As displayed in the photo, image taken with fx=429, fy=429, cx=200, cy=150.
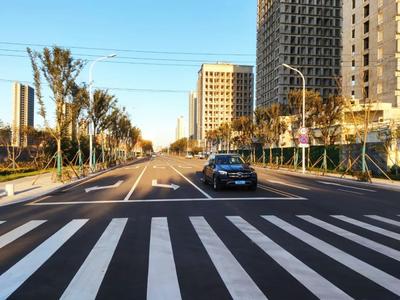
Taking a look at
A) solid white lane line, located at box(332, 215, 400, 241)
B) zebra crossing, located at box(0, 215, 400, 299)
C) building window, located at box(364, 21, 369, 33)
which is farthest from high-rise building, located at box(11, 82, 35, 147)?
solid white lane line, located at box(332, 215, 400, 241)

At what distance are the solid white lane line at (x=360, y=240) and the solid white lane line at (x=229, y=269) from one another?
255 cm

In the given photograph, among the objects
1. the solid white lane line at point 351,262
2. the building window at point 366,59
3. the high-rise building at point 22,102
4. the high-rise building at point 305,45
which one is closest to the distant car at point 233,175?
the solid white lane line at point 351,262

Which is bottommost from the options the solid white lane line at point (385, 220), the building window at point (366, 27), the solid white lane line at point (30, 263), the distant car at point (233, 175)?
the solid white lane line at point (30, 263)

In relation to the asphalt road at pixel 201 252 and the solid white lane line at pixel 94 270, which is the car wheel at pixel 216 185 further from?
the solid white lane line at pixel 94 270

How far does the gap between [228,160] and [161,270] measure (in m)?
14.7

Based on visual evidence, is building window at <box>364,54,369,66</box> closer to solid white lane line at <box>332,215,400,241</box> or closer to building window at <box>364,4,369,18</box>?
building window at <box>364,4,369,18</box>

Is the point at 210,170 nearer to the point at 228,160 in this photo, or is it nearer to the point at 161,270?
the point at 228,160

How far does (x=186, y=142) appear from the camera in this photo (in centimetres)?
17062

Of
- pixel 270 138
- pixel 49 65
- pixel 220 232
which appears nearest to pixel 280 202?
pixel 220 232

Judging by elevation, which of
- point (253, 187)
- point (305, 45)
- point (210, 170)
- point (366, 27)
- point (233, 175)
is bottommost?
Answer: point (253, 187)

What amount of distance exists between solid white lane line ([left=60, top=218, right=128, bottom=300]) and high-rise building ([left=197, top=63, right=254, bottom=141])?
172291 millimetres

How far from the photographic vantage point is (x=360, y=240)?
8.19 meters

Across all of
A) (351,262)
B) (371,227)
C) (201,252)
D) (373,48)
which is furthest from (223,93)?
(351,262)

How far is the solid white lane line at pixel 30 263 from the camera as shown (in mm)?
5469
